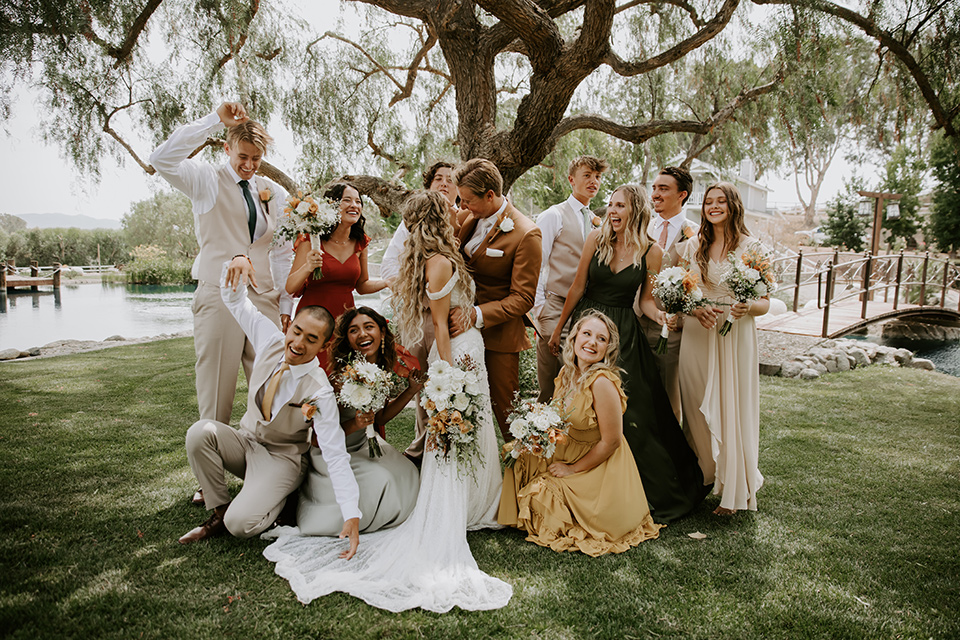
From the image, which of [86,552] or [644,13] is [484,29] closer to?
[644,13]

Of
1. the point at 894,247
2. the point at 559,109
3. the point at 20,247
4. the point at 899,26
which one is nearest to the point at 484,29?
the point at 559,109

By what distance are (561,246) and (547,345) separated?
0.83 meters

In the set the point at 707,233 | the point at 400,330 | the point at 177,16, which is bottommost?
the point at 400,330

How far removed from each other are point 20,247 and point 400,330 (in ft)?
138

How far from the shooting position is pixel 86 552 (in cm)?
300

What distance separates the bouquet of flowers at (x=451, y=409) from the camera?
3133mm

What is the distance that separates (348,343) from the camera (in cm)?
351

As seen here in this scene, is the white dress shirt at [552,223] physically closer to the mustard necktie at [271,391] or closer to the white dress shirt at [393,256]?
the white dress shirt at [393,256]

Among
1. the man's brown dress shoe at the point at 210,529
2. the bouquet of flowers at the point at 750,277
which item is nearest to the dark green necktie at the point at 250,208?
the man's brown dress shoe at the point at 210,529

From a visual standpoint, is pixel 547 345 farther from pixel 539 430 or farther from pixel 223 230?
pixel 223 230

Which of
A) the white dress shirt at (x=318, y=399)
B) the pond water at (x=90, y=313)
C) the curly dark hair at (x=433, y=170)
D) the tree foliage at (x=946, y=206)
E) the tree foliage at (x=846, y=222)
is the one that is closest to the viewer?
the white dress shirt at (x=318, y=399)

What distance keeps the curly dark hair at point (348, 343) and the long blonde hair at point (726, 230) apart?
2.22 meters

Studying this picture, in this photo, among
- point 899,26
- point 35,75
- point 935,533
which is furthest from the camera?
point 35,75

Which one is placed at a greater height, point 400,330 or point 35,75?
point 35,75
